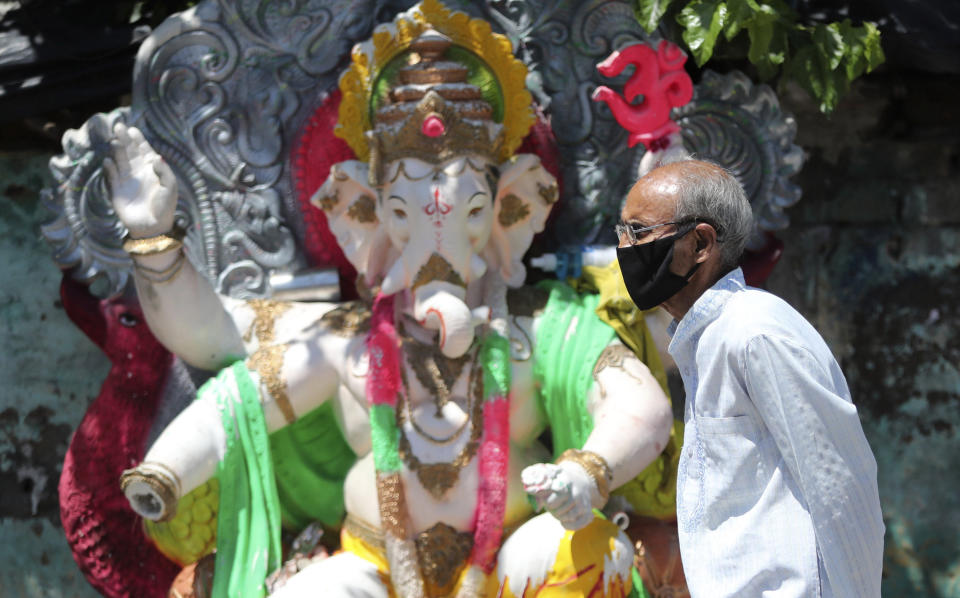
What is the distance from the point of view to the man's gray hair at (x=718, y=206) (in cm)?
209

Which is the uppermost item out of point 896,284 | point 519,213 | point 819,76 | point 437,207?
point 819,76

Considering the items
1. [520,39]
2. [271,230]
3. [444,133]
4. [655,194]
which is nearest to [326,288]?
[271,230]

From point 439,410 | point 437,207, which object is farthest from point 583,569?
point 437,207

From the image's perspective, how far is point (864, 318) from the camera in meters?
4.23

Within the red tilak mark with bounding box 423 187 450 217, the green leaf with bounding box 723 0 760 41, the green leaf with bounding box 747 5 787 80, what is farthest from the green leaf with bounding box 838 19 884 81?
the red tilak mark with bounding box 423 187 450 217

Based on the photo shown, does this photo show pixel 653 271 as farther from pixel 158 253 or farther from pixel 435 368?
pixel 158 253

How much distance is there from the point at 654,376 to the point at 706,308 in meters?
1.47

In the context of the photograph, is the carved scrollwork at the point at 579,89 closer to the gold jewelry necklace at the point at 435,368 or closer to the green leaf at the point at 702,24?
the green leaf at the point at 702,24

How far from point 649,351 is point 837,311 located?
0.99 meters

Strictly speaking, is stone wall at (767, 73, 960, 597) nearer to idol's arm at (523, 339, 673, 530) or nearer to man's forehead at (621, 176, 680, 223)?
idol's arm at (523, 339, 673, 530)

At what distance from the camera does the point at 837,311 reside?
4234 millimetres

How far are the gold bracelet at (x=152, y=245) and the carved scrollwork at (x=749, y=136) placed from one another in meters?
1.42

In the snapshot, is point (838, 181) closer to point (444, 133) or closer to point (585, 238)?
point (585, 238)

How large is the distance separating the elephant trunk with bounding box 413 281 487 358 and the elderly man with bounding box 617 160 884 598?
1170 millimetres
